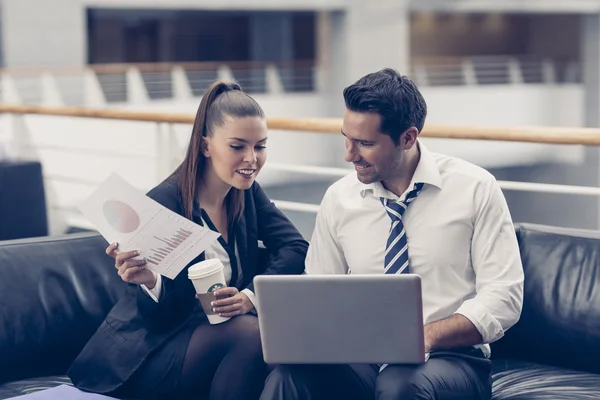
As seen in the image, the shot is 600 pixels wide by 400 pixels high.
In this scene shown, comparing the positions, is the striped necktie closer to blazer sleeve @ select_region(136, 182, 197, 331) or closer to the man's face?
the man's face

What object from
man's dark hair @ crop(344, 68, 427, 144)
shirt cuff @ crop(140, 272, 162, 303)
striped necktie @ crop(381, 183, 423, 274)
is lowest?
shirt cuff @ crop(140, 272, 162, 303)

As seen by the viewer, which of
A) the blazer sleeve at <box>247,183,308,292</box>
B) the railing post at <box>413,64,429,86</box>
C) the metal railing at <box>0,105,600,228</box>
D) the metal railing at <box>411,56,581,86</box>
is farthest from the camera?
the metal railing at <box>411,56,581,86</box>

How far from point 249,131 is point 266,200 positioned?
12.1 inches

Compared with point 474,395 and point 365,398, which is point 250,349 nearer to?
point 365,398

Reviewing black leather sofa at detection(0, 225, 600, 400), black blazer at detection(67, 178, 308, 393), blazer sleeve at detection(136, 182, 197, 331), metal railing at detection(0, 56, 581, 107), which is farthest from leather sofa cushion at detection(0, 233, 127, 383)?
metal railing at detection(0, 56, 581, 107)

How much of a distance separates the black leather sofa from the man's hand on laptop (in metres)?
0.60

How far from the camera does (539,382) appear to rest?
2.48m

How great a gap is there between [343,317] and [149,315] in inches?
25.6

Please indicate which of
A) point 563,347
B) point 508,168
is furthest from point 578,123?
point 563,347

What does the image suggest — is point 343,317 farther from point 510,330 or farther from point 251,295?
point 510,330

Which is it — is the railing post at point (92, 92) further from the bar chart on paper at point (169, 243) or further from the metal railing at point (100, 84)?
the bar chart on paper at point (169, 243)

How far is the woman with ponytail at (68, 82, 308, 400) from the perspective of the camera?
7.66 feet

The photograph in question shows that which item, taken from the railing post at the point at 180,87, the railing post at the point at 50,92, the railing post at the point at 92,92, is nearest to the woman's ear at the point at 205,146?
the railing post at the point at 50,92

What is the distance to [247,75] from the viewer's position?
619 inches
